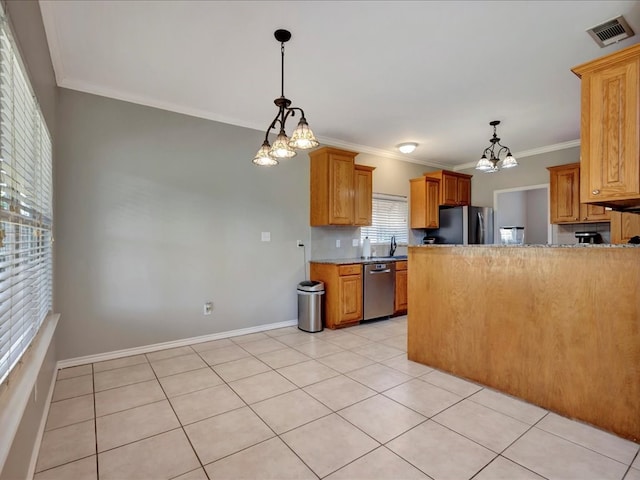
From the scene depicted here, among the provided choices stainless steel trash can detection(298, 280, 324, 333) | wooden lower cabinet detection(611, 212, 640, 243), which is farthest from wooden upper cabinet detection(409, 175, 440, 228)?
stainless steel trash can detection(298, 280, 324, 333)

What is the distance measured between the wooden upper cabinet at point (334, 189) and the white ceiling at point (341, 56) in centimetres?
55

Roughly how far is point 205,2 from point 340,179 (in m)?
2.80

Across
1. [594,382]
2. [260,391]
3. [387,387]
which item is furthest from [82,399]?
[594,382]

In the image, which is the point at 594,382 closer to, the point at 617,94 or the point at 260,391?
the point at 617,94

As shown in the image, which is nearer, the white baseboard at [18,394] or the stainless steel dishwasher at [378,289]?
the white baseboard at [18,394]

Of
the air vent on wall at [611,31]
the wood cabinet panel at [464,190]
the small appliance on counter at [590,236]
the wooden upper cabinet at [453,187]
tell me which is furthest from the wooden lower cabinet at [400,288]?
the air vent on wall at [611,31]

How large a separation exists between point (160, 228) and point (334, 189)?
2257 millimetres

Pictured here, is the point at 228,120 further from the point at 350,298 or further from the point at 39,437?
the point at 39,437

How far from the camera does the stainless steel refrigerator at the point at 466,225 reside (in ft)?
18.9

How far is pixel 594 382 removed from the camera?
2.06 m

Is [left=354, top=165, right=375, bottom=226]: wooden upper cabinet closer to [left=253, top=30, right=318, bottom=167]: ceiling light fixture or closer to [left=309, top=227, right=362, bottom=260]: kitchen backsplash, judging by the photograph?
[left=309, top=227, right=362, bottom=260]: kitchen backsplash

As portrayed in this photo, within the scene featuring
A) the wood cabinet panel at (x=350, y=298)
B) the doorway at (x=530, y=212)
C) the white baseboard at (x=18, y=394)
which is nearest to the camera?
the white baseboard at (x=18, y=394)

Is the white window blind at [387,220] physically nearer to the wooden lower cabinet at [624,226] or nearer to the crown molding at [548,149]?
the crown molding at [548,149]

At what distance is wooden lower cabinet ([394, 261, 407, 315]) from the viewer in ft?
16.3
